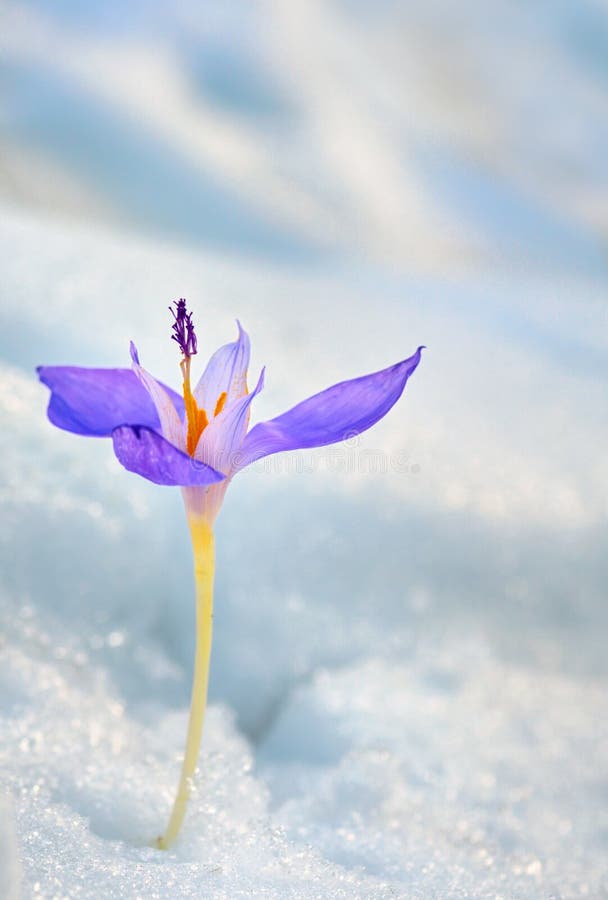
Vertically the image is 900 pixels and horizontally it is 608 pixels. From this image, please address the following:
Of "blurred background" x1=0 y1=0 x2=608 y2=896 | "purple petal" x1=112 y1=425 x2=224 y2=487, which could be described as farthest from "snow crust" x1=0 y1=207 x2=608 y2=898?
"purple petal" x1=112 y1=425 x2=224 y2=487

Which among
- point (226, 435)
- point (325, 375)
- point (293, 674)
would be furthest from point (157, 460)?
point (325, 375)

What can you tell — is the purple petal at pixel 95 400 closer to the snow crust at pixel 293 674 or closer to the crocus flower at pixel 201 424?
the crocus flower at pixel 201 424

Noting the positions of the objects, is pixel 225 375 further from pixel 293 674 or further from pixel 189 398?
pixel 293 674

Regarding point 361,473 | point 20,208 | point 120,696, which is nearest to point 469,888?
point 120,696

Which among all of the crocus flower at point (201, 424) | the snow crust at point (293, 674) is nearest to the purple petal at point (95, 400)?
the crocus flower at point (201, 424)

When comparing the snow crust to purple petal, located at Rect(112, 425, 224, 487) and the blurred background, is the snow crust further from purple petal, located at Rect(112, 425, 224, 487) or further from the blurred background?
purple petal, located at Rect(112, 425, 224, 487)
